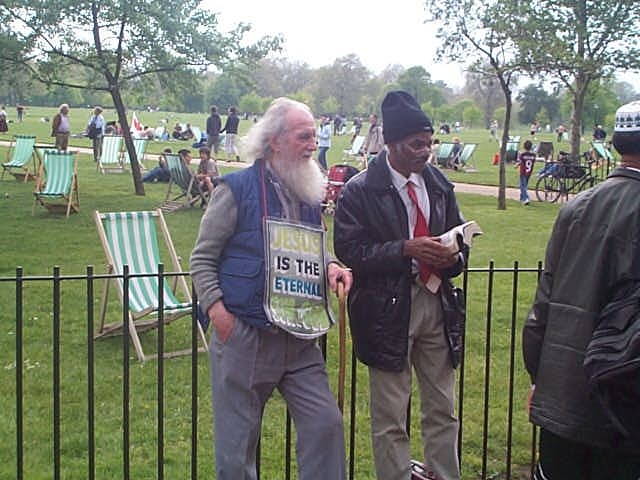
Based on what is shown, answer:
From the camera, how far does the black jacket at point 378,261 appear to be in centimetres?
375

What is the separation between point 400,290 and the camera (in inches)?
149

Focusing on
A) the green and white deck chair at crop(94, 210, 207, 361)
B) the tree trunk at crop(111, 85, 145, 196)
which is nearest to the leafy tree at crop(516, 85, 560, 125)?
the tree trunk at crop(111, 85, 145, 196)

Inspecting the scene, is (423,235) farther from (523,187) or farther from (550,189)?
(550,189)

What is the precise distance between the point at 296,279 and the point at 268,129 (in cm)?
64

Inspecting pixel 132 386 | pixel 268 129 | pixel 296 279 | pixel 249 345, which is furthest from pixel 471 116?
pixel 249 345

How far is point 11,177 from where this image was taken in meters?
20.7

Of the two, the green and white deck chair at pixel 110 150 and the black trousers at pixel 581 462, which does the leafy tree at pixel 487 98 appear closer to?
the green and white deck chair at pixel 110 150

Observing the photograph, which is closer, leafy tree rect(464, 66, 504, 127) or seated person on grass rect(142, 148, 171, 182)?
seated person on grass rect(142, 148, 171, 182)

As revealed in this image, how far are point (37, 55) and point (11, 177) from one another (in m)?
4.58

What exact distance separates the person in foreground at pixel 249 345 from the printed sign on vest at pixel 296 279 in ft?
0.12

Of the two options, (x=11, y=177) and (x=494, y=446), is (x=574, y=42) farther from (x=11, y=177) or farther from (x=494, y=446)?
(x=494, y=446)

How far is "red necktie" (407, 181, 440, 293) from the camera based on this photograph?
383 cm

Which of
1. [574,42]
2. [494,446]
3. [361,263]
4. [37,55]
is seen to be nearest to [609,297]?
[361,263]

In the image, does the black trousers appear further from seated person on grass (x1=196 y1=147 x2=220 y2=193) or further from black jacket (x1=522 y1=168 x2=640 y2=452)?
seated person on grass (x1=196 y1=147 x2=220 y2=193)
